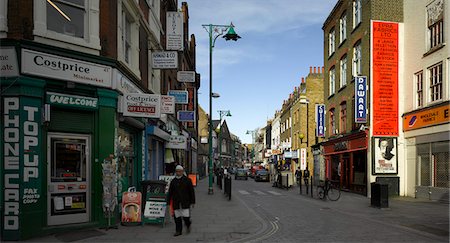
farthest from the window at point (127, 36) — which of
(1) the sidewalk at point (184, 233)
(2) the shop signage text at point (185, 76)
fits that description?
(2) the shop signage text at point (185, 76)

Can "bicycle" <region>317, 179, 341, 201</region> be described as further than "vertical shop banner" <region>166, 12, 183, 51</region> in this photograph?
Yes

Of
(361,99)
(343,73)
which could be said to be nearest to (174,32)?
(361,99)

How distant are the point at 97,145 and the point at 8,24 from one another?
3.57 metres

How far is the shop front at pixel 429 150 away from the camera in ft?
64.8

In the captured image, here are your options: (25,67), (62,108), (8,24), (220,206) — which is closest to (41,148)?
(62,108)

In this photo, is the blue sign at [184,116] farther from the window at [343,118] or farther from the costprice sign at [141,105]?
the costprice sign at [141,105]

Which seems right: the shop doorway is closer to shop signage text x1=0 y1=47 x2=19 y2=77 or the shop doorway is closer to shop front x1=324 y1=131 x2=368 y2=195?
shop signage text x1=0 y1=47 x2=19 y2=77

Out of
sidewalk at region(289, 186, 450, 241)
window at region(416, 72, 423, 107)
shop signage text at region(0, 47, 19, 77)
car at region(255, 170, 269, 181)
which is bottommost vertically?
car at region(255, 170, 269, 181)

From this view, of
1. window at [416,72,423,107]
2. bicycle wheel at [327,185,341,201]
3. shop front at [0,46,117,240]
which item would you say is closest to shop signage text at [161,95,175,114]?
shop front at [0,46,117,240]

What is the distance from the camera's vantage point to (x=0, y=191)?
9.28 m

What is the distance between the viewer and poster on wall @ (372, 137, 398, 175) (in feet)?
78.3

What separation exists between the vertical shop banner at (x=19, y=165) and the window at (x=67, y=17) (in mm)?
2136

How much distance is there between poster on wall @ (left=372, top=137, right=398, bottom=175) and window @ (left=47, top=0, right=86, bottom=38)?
18031 mm

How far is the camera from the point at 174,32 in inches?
725
